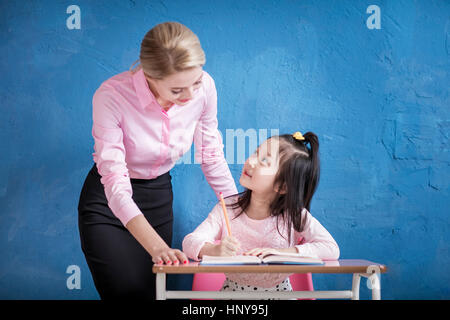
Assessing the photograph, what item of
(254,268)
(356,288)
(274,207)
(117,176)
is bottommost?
(356,288)

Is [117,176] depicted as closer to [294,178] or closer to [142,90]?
[142,90]

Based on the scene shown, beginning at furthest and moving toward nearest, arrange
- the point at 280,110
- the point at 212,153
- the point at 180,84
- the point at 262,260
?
the point at 280,110, the point at 212,153, the point at 180,84, the point at 262,260

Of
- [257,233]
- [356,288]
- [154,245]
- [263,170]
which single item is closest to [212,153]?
[263,170]

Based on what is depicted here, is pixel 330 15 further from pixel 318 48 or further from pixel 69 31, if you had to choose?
pixel 69 31

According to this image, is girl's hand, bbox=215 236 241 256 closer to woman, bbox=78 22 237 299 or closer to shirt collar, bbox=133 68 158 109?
woman, bbox=78 22 237 299

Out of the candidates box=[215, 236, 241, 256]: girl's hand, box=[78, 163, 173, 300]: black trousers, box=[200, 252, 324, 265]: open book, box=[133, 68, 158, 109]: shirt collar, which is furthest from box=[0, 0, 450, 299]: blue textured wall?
box=[200, 252, 324, 265]: open book

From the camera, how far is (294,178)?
1715 mm

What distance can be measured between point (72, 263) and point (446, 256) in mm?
1732

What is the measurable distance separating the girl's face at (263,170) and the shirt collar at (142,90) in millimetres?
415

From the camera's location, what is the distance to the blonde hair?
4.64 feet

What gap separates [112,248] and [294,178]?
68 centimetres

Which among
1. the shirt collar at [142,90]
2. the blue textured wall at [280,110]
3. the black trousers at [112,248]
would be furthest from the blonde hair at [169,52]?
the blue textured wall at [280,110]

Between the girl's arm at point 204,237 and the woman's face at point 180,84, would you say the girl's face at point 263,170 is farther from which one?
the woman's face at point 180,84

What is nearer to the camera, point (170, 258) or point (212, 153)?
point (170, 258)
